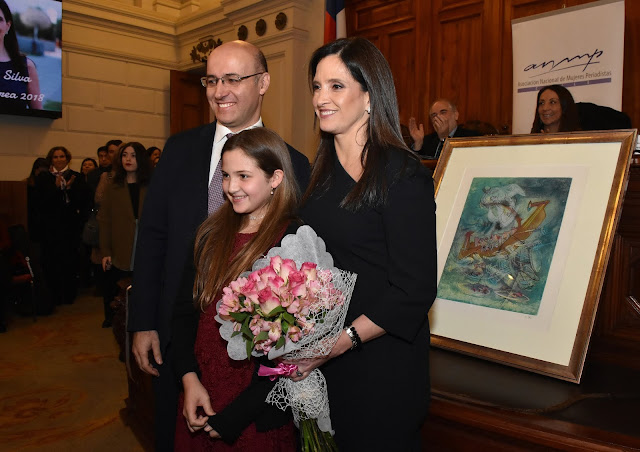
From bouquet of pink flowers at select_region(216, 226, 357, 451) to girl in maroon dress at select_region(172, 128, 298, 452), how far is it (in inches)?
5.9

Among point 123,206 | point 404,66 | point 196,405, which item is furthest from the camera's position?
point 404,66

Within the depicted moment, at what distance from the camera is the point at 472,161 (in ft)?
7.49

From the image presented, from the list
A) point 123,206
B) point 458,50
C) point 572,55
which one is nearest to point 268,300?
point 123,206

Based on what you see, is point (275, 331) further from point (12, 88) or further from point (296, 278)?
point (12, 88)

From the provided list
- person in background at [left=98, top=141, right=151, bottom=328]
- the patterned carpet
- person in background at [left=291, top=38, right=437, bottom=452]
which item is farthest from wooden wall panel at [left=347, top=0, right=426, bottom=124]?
person in background at [left=291, top=38, right=437, bottom=452]

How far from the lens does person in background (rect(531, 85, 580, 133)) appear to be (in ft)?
12.9

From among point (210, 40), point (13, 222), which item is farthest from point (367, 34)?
point (13, 222)

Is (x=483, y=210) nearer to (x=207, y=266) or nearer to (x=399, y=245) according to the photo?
(x=399, y=245)

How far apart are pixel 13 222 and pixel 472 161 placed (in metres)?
5.38

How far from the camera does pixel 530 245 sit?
196 centimetres

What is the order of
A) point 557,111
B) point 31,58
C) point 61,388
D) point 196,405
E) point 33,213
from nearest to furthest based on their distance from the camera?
point 196,405
point 61,388
point 557,111
point 33,213
point 31,58

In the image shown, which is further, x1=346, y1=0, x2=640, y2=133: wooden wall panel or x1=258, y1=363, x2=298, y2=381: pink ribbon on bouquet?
x1=346, y1=0, x2=640, y2=133: wooden wall panel

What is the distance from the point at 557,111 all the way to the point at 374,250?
10.3 feet

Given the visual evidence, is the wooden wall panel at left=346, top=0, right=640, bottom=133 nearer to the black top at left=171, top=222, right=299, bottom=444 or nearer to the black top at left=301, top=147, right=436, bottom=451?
the black top at left=301, top=147, right=436, bottom=451
